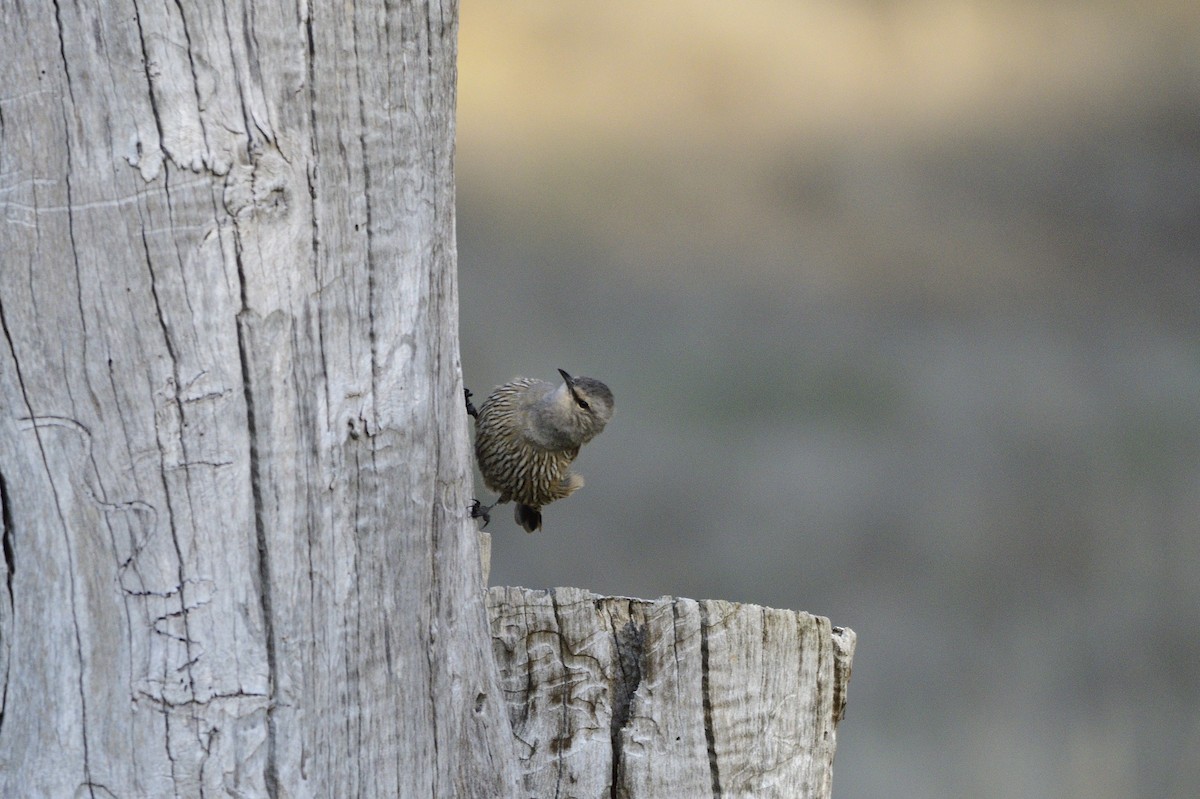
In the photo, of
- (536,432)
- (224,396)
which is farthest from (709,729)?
(536,432)

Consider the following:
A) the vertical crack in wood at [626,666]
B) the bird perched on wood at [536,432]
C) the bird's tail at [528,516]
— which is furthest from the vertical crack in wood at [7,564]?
the bird's tail at [528,516]

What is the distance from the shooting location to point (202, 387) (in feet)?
4.74

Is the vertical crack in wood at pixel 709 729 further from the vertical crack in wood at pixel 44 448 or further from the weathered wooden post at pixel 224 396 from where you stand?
the vertical crack in wood at pixel 44 448

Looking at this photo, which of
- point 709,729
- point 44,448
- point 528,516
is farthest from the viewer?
point 528,516

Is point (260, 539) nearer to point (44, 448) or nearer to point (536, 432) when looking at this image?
point (44, 448)

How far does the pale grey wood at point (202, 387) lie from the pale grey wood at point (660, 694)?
1.58 feet

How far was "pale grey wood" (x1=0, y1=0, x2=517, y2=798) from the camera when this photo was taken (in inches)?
55.0

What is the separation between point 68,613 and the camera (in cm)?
143

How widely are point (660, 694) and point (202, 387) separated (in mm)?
913

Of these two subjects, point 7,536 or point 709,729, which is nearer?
point 7,536

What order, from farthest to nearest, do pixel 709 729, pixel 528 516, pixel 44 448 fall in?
pixel 528 516
pixel 709 729
pixel 44 448

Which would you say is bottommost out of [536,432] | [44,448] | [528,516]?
[44,448]

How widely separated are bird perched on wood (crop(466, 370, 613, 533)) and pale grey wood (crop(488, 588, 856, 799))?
180cm

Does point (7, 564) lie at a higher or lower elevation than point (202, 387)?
lower
